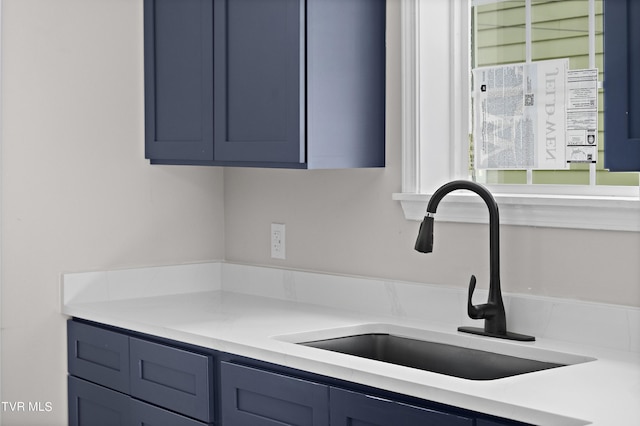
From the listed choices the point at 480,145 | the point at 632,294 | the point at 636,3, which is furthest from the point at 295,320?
the point at 636,3

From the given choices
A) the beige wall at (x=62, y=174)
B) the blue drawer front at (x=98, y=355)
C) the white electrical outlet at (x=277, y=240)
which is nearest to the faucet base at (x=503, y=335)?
the white electrical outlet at (x=277, y=240)

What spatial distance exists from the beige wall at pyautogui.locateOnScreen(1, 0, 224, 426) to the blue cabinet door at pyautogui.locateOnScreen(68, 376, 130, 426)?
0.06m

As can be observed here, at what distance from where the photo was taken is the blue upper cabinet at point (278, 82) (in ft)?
8.83

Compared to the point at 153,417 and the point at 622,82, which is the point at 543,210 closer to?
the point at 622,82

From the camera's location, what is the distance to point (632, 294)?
2281 millimetres

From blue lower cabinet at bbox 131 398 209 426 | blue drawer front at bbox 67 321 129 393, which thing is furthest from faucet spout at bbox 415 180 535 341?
blue drawer front at bbox 67 321 129 393

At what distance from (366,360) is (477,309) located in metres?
0.45

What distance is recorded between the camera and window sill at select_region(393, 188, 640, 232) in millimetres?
2281

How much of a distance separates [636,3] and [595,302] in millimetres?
861

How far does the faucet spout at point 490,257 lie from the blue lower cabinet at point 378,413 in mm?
510

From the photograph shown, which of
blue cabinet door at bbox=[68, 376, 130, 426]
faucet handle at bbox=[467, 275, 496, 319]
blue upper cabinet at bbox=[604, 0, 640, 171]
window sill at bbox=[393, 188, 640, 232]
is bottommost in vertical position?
blue cabinet door at bbox=[68, 376, 130, 426]

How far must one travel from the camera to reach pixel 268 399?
2303mm

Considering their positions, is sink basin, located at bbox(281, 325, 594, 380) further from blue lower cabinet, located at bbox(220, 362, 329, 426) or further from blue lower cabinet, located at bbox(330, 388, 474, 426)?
blue lower cabinet, located at bbox(330, 388, 474, 426)

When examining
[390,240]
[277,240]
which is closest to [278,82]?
[390,240]
